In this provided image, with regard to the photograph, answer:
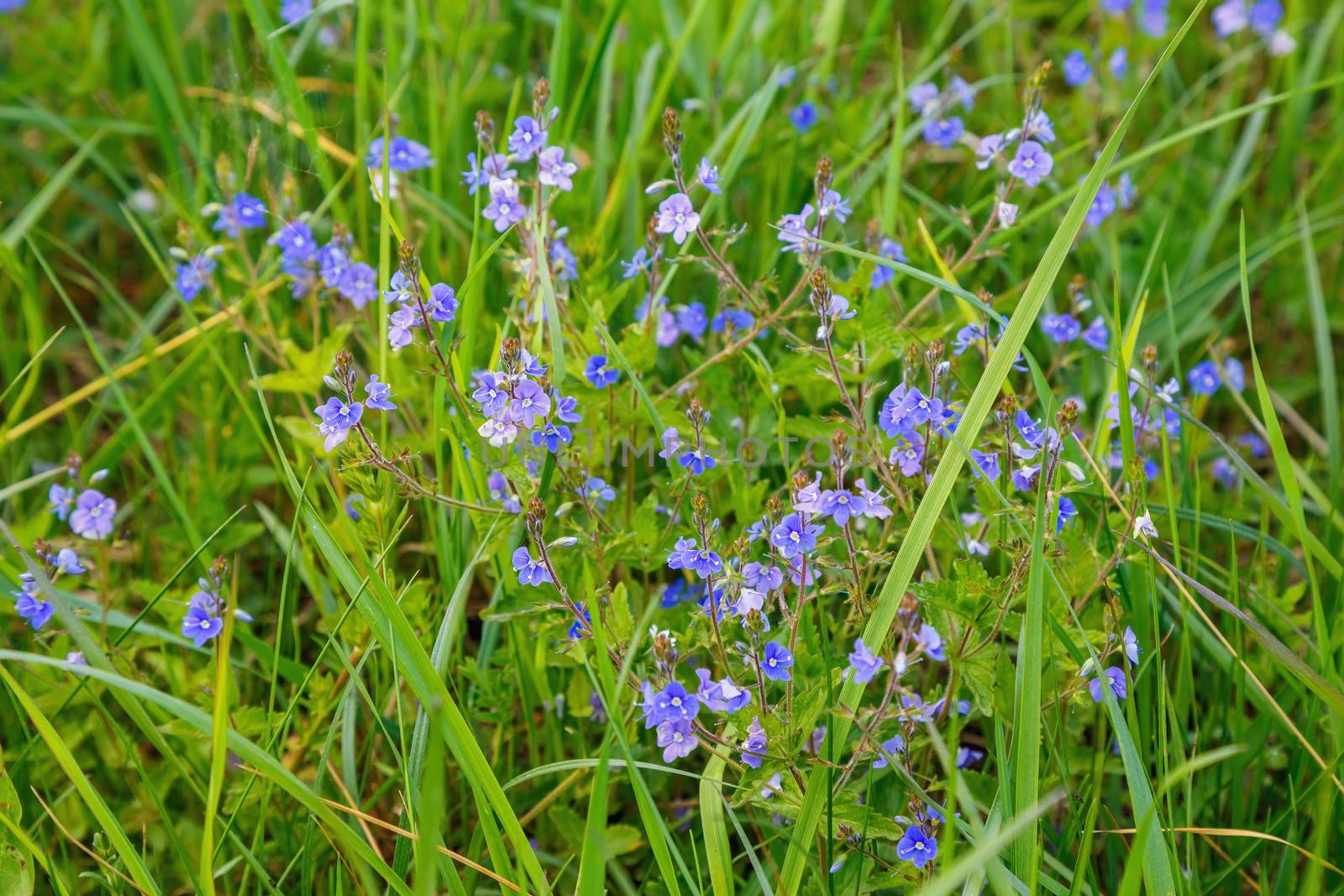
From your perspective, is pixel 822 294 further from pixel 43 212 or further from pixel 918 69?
pixel 43 212

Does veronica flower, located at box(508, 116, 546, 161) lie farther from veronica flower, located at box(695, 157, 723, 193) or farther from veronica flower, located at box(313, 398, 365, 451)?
veronica flower, located at box(313, 398, 365, 451)

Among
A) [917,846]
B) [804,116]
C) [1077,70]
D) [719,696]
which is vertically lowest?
[917,846]

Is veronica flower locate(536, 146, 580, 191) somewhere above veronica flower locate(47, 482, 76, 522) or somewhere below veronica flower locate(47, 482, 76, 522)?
above

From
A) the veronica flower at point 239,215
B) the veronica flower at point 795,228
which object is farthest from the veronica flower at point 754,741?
the veronica flower at point 239,215

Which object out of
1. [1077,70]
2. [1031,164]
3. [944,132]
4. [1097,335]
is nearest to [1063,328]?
[1097,335]

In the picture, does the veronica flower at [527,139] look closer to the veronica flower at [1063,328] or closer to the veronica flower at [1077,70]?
the veronica flower at [1063,328]

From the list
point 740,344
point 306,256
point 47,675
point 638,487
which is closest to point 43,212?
point 306,256

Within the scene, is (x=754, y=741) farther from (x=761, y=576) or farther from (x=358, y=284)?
(x=358, y=284)

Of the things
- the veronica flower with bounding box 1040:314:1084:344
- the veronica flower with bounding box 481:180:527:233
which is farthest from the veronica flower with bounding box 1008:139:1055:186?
the veronica flower with bounding box 481:180:527:233
